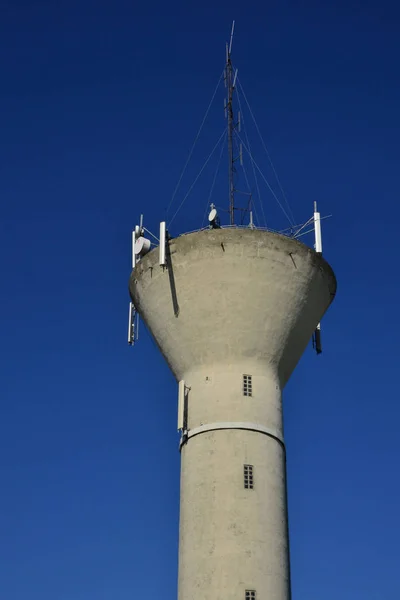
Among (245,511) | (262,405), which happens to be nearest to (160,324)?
(262,405)

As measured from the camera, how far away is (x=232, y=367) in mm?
29656

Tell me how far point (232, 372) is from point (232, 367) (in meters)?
0.19

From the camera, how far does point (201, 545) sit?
2717 cm

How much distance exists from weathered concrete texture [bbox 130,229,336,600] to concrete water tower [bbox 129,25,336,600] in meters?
0.04

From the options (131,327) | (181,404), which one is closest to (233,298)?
(181,404)

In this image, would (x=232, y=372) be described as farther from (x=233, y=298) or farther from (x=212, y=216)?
(x=212, y=216)

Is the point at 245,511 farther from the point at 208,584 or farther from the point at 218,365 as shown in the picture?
the point at 218,365

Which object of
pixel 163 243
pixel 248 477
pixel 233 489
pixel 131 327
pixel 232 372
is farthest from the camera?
pixel 131 327

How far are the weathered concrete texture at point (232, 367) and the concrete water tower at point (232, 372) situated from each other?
4 centimetres

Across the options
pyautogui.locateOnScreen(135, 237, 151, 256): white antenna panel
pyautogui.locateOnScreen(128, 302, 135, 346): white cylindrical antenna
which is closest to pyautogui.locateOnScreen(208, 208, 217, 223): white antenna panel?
pyautogui.locateOnScreen(135, 237, 151, 256): white antenna panel

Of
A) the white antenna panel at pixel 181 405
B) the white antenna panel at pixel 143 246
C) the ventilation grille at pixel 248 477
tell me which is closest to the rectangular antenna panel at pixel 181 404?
the white antenna panel at pixel 181 405

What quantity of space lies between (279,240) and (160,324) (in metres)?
5.49

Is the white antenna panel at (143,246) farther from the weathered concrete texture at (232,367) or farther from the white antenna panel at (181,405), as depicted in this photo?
the white antenna panel at (181,405)

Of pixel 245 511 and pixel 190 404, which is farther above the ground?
pixel 190 404
